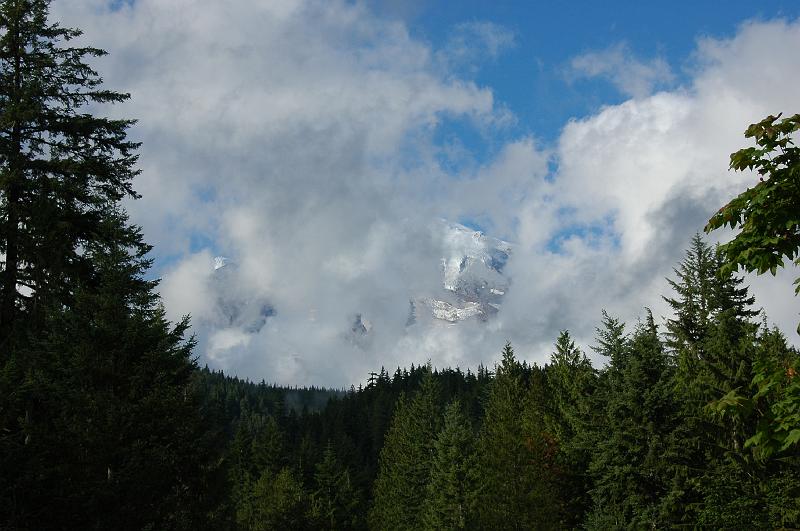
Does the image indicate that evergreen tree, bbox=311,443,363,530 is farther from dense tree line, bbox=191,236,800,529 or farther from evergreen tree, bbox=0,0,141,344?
evergreen tree, bbox=0,0,141,344

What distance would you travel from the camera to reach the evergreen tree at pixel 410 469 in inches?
2319

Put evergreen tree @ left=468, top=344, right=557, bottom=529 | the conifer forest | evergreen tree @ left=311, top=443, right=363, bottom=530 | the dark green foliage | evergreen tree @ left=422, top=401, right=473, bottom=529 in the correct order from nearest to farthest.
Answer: the dark green foliage
the conifer forest
evergreen tree @ left=468, top=344, right=557, bottom=529
evergreen tree @ left=422, top=401, right=473, bottom=529
evergreen tree @ left=311, top=443, right=363, bottom=530

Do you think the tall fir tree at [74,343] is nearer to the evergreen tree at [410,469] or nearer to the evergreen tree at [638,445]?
the evergreen tree at [638,445]

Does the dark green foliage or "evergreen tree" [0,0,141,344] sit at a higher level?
"evergreen tree" [0,0,141,344]

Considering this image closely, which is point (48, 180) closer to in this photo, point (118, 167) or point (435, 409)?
point (118, 167)

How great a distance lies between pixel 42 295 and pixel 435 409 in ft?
185

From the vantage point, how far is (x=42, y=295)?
17.5m

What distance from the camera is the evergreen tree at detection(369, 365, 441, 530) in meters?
58.9

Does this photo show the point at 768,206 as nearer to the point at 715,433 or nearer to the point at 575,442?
the point at 715,433

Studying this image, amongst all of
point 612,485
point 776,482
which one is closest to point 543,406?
point 612,485

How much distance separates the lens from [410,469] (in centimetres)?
6091

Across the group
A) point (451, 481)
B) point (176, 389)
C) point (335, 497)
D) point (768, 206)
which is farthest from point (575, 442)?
point (335, 497)

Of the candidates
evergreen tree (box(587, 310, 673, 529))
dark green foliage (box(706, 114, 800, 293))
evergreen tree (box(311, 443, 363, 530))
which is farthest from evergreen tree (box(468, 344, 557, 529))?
dark green foliage (box(706, 114, 800, 293))

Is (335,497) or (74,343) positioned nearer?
(74,343)
